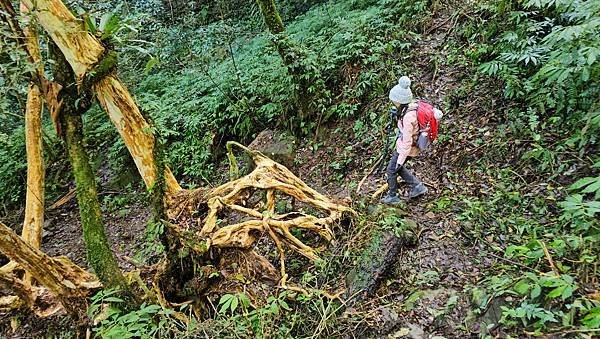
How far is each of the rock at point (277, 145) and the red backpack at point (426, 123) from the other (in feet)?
10.8

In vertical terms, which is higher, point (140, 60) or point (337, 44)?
point (140, 60)

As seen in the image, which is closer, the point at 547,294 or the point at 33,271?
the point at 547,294

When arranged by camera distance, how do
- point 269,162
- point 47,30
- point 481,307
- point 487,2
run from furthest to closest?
1. point 487,2
2. point 269,162
3. point 47,30
4. point 481,307

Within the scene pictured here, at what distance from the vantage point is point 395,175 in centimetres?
535

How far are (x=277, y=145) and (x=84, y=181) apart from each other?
451 centimetres

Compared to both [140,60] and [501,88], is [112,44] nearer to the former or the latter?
[501,88]

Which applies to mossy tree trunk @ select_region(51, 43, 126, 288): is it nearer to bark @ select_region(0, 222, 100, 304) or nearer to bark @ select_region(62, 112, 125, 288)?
bark @ select_region(62, 112, 125, 288)

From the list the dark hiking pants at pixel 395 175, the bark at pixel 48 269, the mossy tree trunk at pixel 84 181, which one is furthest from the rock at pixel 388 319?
the bark at pixel 48 269

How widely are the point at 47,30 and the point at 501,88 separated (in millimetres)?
5890

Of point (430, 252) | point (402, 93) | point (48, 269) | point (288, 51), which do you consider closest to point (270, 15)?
point (288, 51)

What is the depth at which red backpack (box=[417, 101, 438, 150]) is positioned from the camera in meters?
4.92

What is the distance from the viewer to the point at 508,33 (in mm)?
6137

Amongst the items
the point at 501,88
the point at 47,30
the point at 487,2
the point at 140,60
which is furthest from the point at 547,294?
the point at 140,60

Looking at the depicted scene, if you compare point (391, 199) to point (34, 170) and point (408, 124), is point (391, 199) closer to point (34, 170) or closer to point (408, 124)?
point (408, 124)
